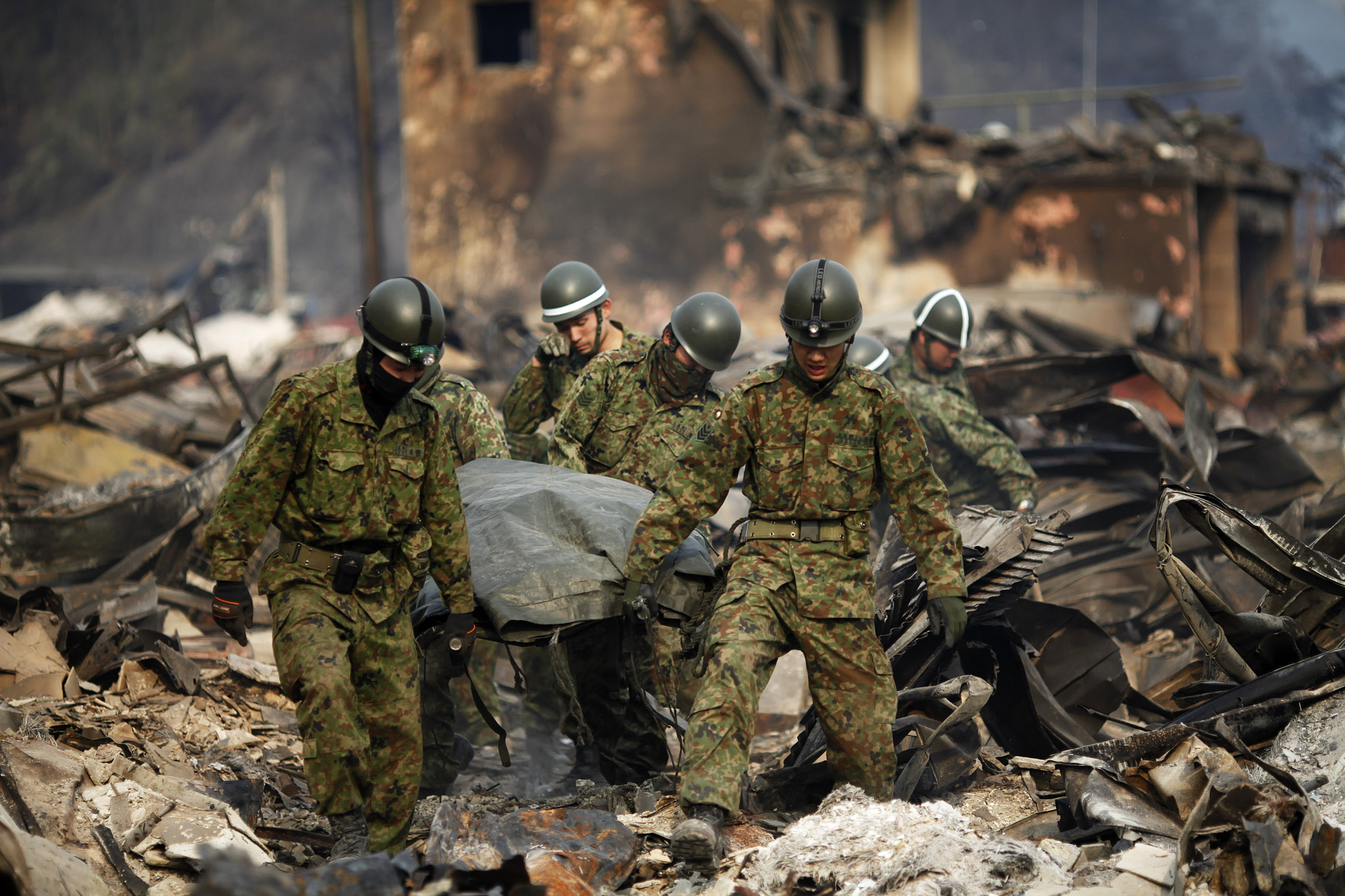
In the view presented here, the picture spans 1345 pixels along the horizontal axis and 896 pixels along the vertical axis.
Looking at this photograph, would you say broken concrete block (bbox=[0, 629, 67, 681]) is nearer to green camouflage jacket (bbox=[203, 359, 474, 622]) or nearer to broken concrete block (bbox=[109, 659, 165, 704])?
broken concrete block (bbox=[109, 659, 165, 704])

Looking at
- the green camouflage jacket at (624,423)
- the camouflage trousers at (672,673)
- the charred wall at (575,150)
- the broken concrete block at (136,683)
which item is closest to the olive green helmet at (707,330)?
the green camouflage jacket at (624,423)

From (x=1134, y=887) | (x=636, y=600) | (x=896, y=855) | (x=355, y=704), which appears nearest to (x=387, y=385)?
(x=355, y=704)

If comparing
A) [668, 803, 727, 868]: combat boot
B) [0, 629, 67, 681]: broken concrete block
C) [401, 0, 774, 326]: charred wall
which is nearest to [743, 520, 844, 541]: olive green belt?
[668, 803, 727, 868]: combat boot

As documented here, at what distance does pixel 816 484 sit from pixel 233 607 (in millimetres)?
1839

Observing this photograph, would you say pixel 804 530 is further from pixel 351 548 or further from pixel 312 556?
pixel 312 556

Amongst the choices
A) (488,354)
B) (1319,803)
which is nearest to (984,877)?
(1319,803)

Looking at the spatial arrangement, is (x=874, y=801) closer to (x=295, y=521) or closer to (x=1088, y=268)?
(x=295, y=521)

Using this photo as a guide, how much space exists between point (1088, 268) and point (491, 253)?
7198mm

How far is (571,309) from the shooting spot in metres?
5.52

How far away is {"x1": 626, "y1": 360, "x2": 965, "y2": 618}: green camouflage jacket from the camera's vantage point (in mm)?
3770

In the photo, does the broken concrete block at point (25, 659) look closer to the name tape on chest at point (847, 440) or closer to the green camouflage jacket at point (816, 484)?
the green camouflage jacket at point (816, 484)

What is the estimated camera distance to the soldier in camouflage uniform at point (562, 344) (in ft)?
18.1

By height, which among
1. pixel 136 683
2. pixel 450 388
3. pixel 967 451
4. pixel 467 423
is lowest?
pixel 136 683

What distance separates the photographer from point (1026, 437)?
767 cm
